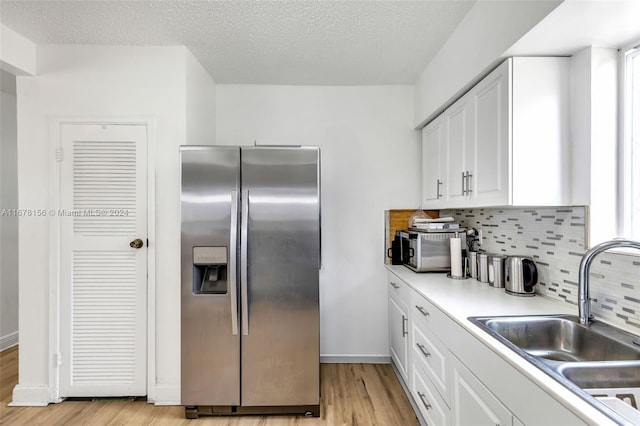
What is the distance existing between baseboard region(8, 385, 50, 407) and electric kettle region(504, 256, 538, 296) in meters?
3.25

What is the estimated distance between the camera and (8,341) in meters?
3.09

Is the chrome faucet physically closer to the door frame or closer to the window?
the window

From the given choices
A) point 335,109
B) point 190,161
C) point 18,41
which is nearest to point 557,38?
point 335,109

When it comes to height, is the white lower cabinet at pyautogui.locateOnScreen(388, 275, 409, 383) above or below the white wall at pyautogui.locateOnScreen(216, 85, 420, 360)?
below

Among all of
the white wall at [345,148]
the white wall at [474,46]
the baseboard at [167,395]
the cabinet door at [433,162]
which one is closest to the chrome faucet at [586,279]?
the white wall at [474,46]

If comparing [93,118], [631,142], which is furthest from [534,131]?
[93,118]

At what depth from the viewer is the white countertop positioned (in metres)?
0.82

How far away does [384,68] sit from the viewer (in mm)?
2613

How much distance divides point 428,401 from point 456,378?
50cm

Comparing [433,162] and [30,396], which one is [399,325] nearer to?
[433,162]

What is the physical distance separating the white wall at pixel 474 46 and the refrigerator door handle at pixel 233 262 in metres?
1.62

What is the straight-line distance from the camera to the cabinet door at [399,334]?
229 centimetres

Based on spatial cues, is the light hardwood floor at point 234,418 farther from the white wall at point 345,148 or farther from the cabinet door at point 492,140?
the cabinet door at point 492,140

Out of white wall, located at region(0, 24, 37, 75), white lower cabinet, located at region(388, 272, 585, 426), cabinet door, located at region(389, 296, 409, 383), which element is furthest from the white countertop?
white wall, located at region(0, 24, 37, 75)
